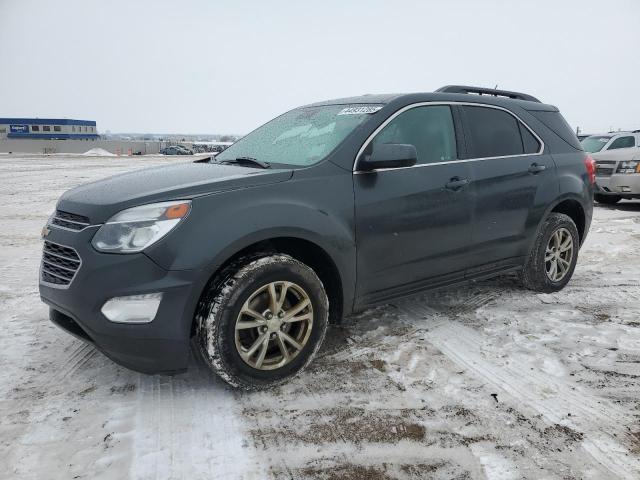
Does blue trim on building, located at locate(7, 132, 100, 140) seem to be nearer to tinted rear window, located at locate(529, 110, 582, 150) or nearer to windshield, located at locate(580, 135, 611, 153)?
windshield, located at locate(580, 135, 611, 153)

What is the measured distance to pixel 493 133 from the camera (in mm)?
4133

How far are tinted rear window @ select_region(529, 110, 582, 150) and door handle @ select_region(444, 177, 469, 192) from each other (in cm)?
137

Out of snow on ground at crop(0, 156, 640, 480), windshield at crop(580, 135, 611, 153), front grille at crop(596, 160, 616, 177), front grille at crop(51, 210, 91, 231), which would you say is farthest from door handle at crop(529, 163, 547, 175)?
windshield at crop(580, 135, 611, 153)

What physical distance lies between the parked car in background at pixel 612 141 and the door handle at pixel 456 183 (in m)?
8.54

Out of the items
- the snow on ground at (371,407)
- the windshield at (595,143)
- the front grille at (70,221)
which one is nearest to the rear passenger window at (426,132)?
the snow on ground at (371,407)

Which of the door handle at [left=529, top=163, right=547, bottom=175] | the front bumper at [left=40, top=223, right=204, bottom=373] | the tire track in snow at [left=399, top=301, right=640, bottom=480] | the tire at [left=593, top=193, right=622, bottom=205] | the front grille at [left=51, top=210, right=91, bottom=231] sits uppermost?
the door handle at [left=529, top=163, right=547, bottom=175]

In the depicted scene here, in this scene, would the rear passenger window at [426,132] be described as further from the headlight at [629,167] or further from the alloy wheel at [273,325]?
the headlight at [629,167]

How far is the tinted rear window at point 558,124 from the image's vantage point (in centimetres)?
462

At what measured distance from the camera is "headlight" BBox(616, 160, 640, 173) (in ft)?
33.2

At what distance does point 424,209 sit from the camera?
11.4ft

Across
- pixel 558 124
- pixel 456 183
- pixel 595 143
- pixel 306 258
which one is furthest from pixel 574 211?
pixel 595 143

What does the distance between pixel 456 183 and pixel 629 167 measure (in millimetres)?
8531

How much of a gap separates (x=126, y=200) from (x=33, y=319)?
6.61 feet

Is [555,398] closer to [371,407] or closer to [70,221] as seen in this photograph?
[371,407]
